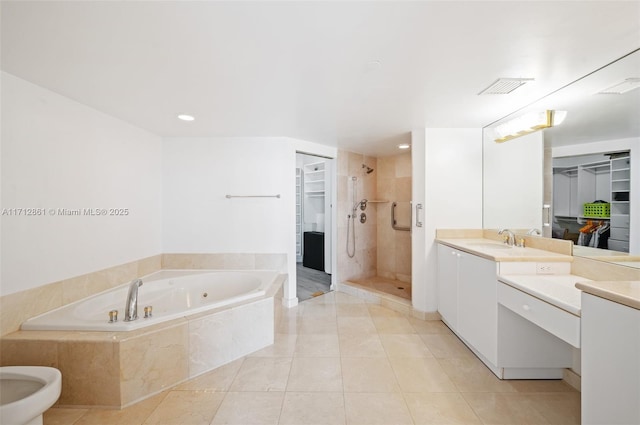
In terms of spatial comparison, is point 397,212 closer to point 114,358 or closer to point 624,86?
point 624,86

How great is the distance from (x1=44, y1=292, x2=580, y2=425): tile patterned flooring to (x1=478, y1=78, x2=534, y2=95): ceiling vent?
6.95 feet

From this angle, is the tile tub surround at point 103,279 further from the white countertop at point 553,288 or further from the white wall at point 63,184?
the white countertop at point 553,288

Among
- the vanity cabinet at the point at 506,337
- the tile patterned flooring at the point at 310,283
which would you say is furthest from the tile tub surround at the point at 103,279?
the vanity cabinet at the point at 506,337

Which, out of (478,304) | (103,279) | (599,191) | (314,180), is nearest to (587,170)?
(599,191)

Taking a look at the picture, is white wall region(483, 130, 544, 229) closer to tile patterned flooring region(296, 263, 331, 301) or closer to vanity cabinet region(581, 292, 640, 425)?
vanity cabinet region(581, 292, 640, 425)

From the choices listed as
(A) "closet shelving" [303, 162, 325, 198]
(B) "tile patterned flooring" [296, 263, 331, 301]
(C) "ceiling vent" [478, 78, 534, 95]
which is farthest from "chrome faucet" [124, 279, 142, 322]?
(A) "closet shelving" [303, 162, 325, 198]

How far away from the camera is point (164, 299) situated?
265 centimetres

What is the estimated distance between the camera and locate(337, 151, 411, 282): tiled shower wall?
3.94 meters

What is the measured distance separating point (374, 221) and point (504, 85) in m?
2.90

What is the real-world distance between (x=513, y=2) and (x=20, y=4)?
6.89 feet

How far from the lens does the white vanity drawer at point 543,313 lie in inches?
47.8

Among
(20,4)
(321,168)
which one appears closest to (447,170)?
(321,168)

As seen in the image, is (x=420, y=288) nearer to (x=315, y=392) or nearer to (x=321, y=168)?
(x=315, y=392)

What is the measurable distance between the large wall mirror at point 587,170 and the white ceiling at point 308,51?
0.17 meters
